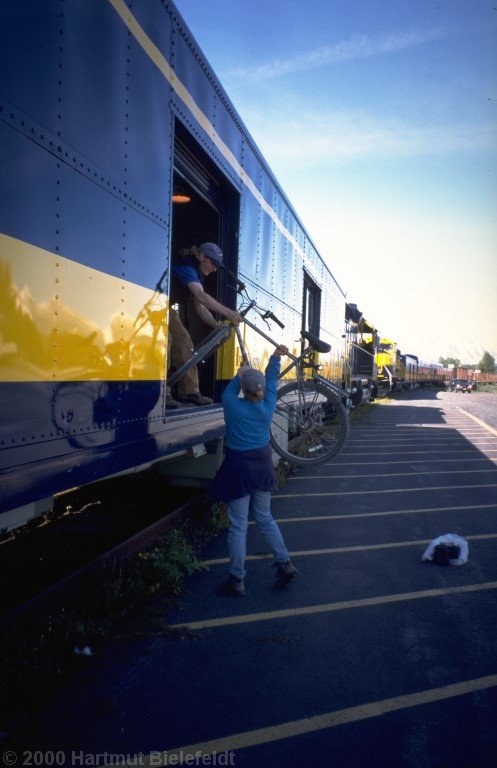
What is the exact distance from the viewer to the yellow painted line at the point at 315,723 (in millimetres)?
2320

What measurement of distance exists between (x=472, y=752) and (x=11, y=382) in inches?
102

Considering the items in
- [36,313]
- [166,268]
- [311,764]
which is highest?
Answer: [166,268]

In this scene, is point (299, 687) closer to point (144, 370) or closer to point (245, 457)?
point (245, 457)

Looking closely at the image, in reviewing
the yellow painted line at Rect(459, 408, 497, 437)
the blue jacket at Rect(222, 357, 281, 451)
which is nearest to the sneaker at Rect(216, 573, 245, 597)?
the blue jacket at Rect(222, 357, 281, 451)

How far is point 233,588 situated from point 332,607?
2.43 feet

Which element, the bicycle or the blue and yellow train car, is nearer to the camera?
the blue and yellow train car

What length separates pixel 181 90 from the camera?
3742 mm

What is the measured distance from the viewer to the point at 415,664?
310cm

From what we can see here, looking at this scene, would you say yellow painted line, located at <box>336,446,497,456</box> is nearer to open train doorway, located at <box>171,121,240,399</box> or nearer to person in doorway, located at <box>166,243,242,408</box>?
open train doorway, located at <box>171,121,240,399</box>

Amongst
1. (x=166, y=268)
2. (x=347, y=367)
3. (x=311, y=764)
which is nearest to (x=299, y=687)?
(x=311, y=764)

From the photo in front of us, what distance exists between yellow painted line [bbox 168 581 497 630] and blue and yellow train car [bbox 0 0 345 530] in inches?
46.4

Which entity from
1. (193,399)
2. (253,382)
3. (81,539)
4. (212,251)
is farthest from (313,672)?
(212,251)

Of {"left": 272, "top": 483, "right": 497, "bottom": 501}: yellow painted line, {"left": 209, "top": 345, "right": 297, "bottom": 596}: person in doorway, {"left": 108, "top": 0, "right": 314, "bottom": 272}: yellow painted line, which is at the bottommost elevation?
{"left": 272, "top": 483, "right": 497, "bottom": 501}: yellow painted line

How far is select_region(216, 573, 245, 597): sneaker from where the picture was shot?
3963 mm
